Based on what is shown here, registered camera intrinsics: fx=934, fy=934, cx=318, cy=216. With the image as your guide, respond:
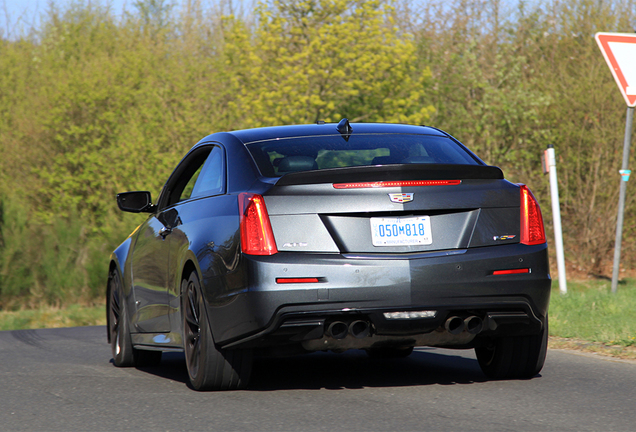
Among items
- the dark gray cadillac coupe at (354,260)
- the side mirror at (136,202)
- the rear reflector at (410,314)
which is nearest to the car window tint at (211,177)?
the dark gray cadillac coupe at (354,260)

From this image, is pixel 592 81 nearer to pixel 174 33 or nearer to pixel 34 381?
pixel 34 381

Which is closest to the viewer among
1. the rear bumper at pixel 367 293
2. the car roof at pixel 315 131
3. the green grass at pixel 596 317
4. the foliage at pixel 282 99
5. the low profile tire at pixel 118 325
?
the rear bumper at pixel 367 293

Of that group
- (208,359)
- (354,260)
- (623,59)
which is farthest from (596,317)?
(208,359)

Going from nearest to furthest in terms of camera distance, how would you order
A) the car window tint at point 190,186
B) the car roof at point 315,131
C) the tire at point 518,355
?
1. the tire at point 518,355
2. the car roof at point 315,131
3. the car window tint at point 190,186

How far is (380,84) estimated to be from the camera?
23859 millimetres

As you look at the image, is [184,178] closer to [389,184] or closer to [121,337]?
[121,337]

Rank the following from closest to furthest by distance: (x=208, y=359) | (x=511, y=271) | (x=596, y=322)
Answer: (x=511, y=271) → (x=208, y=359) → (x=596, y=322)

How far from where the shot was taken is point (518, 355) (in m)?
5.96

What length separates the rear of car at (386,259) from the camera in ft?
16.6

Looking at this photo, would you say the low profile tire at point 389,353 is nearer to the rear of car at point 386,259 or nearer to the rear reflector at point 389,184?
the rear of car at point 386,259

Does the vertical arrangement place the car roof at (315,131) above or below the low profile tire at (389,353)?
above

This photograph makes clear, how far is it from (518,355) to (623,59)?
5570 mm

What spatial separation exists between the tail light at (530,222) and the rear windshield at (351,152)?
0.57m

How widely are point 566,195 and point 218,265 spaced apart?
1339 cm
